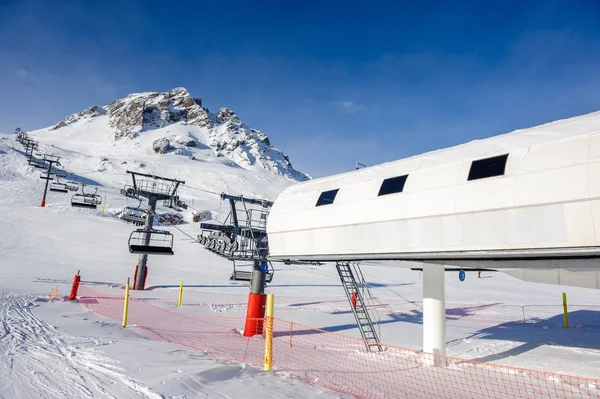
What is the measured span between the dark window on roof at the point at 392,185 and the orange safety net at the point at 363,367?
14.9ft

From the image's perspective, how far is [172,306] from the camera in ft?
61.7

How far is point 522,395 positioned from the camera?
809 centimetres

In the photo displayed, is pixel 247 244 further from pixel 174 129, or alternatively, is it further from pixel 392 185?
pixel 174 129

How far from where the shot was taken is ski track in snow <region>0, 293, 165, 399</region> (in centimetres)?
618

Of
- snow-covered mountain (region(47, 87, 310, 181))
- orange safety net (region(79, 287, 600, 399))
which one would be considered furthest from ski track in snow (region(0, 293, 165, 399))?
snow-covered mountain (region(47, 87, 310, 181))

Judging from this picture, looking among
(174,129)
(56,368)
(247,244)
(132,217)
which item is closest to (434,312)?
(247,244)

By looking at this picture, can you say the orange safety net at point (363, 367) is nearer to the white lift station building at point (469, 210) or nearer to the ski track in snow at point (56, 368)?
the white lift station building at point (469, 210)

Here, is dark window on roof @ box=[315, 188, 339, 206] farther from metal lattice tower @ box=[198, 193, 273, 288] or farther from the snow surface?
the snow surface

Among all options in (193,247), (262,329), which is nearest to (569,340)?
(262,329)

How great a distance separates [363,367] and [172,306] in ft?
39.0

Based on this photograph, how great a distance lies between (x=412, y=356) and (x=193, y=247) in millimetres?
33233

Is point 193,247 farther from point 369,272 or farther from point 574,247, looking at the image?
point 574,247

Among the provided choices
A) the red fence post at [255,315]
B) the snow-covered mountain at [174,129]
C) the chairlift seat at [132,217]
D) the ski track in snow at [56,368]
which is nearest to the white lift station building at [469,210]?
the red fence post at [255,315]

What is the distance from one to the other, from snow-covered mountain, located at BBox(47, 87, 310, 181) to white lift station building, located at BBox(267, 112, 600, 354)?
104 meters
